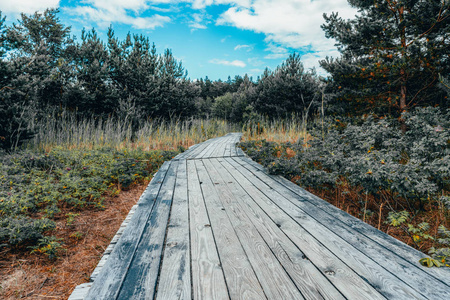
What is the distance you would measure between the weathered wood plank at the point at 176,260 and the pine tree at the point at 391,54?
4.60 meters

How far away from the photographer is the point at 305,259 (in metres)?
1.33

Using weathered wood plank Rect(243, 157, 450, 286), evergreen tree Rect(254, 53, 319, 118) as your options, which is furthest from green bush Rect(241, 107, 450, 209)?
evergreen tree Rect(254, 53, 319, 118)

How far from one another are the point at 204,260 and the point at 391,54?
5.28m

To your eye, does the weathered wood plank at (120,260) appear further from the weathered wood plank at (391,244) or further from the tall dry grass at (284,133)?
the tall dry grass at (284,133)

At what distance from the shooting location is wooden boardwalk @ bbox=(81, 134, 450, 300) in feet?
3.53

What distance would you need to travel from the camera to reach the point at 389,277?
1.16m

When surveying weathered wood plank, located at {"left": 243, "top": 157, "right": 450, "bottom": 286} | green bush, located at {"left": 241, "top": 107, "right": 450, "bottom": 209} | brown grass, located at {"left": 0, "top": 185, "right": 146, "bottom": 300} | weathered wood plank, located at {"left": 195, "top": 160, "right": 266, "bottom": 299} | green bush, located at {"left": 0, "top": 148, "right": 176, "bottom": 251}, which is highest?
green bush, located at {"left": 241, "top": 107, "right": 450, "bottom": 209}

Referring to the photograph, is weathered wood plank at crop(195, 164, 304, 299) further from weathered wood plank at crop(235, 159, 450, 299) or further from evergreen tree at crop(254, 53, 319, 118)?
evergreen tree at crop(254, 53, 319, 118)

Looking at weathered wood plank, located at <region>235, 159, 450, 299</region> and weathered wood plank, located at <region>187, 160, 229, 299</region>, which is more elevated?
weathered wood plank, located at <region>235, 159, 450, 299</region>

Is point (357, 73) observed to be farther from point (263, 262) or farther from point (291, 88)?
point (291, 88)

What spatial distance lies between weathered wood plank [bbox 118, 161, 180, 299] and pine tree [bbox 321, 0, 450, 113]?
4742 millimetres

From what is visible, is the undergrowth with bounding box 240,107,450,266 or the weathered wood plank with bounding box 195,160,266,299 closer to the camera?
the weathered wood plank with bounding box 195,160,266,299

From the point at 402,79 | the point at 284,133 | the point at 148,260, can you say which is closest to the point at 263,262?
the point at 148,260

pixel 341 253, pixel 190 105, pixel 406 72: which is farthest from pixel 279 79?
pixel 341 253
